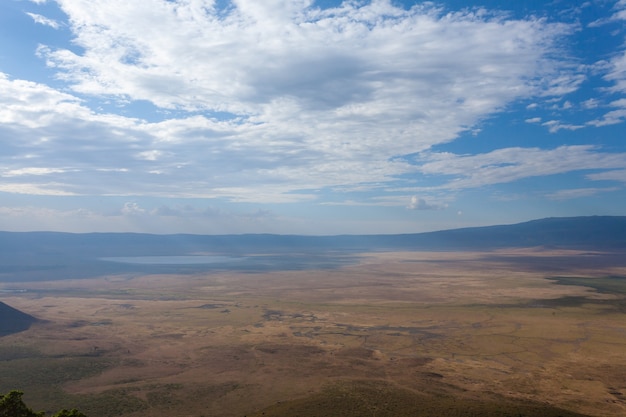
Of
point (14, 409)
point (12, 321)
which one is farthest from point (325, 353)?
point (12, 321)

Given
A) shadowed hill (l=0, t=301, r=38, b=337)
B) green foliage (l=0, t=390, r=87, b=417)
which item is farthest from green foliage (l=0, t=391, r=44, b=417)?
shadowed hill (l=0, t=301, r=38, b=337)

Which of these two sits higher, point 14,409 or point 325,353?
point 14,409

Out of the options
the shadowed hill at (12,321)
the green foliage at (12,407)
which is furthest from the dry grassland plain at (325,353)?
the green foliage at (12,407)

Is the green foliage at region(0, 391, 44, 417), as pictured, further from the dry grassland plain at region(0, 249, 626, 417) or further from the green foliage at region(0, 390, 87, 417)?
the dry grassland plain at region(0, 249, 626, 417)

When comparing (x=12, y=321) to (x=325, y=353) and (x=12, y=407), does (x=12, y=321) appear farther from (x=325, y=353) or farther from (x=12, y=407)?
(x=12, y=407)

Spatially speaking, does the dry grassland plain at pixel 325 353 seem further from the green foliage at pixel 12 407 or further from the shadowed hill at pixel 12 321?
the green foliage at pixel 12 407
